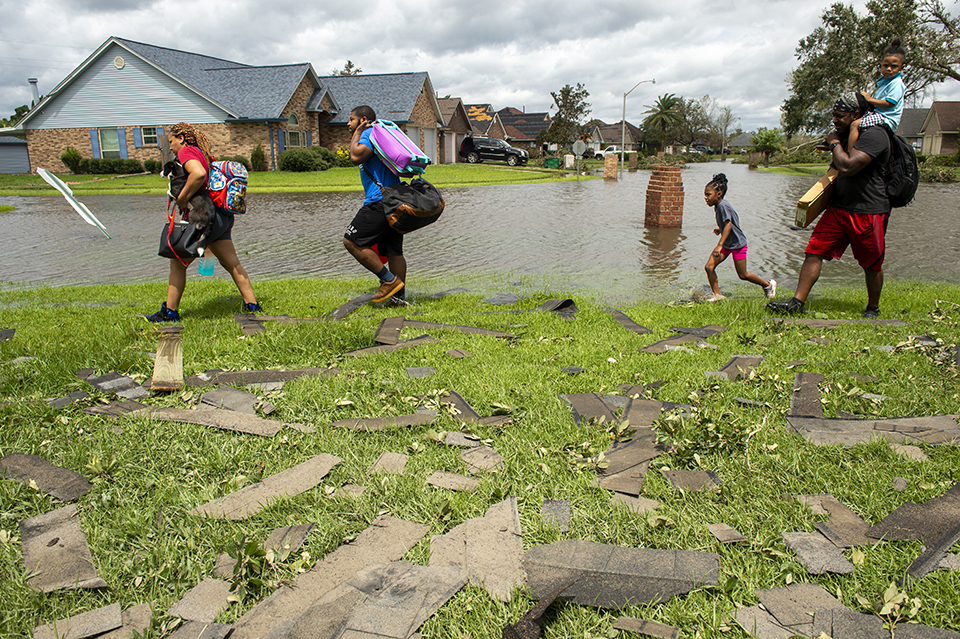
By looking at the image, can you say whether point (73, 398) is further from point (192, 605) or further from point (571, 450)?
point (571, 450)

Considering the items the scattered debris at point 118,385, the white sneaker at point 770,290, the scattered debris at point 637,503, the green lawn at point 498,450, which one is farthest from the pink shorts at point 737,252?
the scattered debris at point 118,385

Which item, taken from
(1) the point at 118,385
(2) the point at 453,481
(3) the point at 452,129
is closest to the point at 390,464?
(2) the point at 453,481

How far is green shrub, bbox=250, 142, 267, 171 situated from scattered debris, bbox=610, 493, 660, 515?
3538 cm

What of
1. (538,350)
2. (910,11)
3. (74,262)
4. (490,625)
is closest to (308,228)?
(74,262)

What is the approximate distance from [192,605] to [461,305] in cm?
453

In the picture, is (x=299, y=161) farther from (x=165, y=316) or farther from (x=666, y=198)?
(x=165, y=316)

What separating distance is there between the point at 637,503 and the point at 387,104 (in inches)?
1675

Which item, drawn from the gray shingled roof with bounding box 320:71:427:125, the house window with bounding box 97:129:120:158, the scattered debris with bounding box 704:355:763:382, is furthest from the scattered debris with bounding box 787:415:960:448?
the house window with bounding box 97:129:120:158

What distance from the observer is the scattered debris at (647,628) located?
2015 mm

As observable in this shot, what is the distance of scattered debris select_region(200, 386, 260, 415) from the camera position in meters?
3.82

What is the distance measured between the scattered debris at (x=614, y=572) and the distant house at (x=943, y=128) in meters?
76.5

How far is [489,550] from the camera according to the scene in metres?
2.44

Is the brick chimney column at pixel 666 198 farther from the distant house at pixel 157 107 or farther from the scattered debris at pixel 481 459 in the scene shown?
the distant house at pixel 157 107

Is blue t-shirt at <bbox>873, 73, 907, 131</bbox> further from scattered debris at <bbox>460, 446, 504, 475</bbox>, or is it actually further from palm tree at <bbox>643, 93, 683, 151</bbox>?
palm tree at <bbox>643, 93, 683, 151</bbox>
